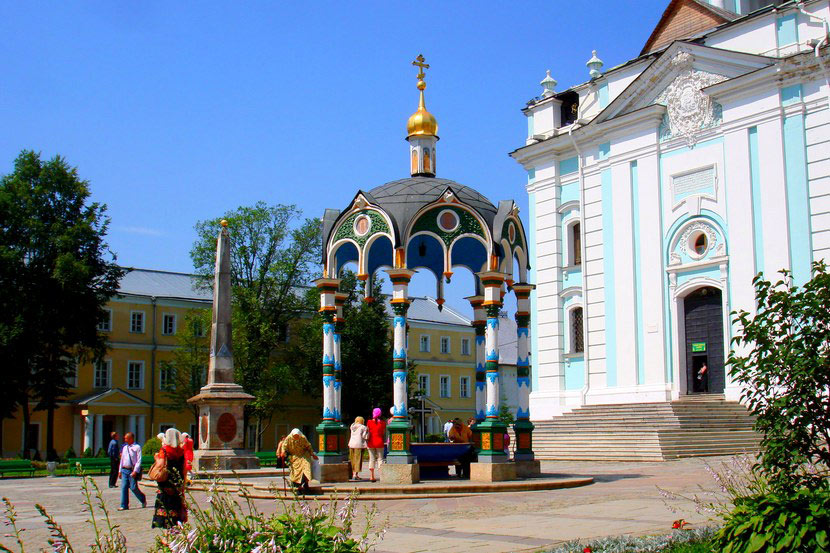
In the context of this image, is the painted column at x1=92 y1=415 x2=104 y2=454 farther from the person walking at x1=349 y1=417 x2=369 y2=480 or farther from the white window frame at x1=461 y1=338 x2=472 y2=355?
the person walking at x1=349 y1=417 x2=369 y2=480

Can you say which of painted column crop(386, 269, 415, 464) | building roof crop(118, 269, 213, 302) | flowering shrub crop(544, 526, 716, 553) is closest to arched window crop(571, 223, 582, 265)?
painted column crop(386, 269, 415, 464)

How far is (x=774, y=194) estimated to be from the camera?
93.5 ft

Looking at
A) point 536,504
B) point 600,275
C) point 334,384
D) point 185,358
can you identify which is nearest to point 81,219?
point 185,358

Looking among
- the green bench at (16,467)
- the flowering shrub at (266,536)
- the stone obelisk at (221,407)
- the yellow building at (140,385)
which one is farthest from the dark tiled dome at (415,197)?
the yellow building at (140,385)

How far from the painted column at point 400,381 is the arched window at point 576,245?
16.7 meters

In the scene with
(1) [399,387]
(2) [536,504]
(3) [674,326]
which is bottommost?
(2) [536,504]

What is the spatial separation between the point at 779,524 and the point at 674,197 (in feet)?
84.8

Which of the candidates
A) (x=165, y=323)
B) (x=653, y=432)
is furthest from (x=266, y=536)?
(x=165, y=323)

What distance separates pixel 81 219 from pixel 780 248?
30.6m

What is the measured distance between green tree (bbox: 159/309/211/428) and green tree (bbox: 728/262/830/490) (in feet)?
146

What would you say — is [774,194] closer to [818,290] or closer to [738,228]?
[738,228]

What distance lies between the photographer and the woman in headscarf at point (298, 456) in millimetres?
16547

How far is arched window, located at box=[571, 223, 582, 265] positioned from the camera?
1389 inches

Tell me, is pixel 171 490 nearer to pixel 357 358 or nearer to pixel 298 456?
pixel 298 456
